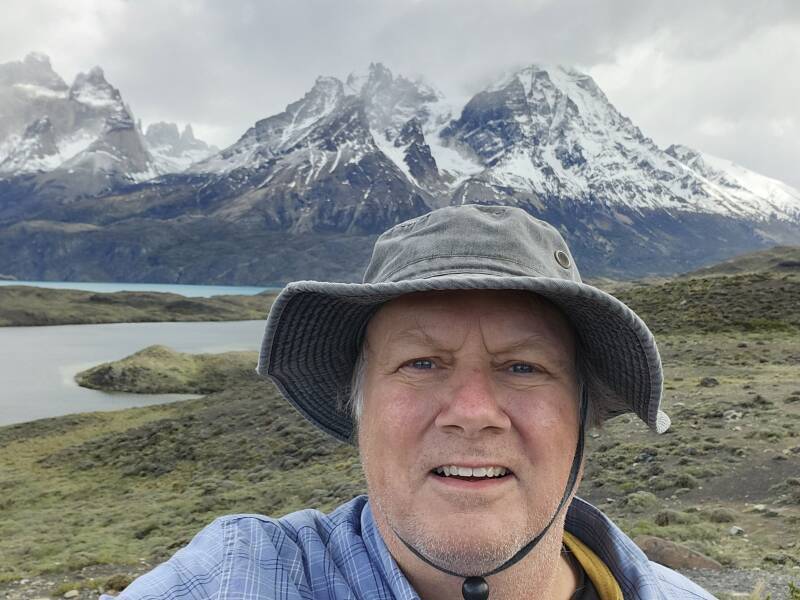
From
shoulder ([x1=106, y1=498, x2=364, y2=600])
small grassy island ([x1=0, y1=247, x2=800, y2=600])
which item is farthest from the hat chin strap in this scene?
small grassy island ([x1=0, y1=247, x2=800, y2=600])

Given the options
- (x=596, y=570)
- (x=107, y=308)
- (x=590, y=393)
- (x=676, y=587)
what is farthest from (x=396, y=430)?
(x=107, y=308)

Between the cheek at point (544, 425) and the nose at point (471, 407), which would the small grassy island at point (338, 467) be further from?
the nose at point (471, 407)

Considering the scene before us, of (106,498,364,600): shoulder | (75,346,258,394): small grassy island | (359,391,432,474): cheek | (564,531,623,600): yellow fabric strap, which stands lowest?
(75,346,258,394): small grassy island

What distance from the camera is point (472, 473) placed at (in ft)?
6.17

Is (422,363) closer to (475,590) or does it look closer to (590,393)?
(475,590)

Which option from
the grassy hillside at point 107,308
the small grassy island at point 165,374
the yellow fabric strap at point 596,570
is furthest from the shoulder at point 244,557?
the grassy hillside at point 107,308

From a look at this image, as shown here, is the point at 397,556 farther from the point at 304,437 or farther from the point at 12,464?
the point at 12,464

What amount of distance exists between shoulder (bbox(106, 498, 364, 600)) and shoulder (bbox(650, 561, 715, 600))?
126 centimetres

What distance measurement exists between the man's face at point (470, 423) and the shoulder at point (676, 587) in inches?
29.1

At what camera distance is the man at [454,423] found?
1819 mm

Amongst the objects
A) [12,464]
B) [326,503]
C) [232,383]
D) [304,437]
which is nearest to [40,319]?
[232,383]

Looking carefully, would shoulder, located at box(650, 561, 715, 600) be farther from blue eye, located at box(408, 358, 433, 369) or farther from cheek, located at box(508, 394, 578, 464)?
blue eye, located at box(408, 358, 433, 369)

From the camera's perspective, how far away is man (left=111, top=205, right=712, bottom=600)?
1.82 meters

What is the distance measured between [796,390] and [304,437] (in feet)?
51.7
